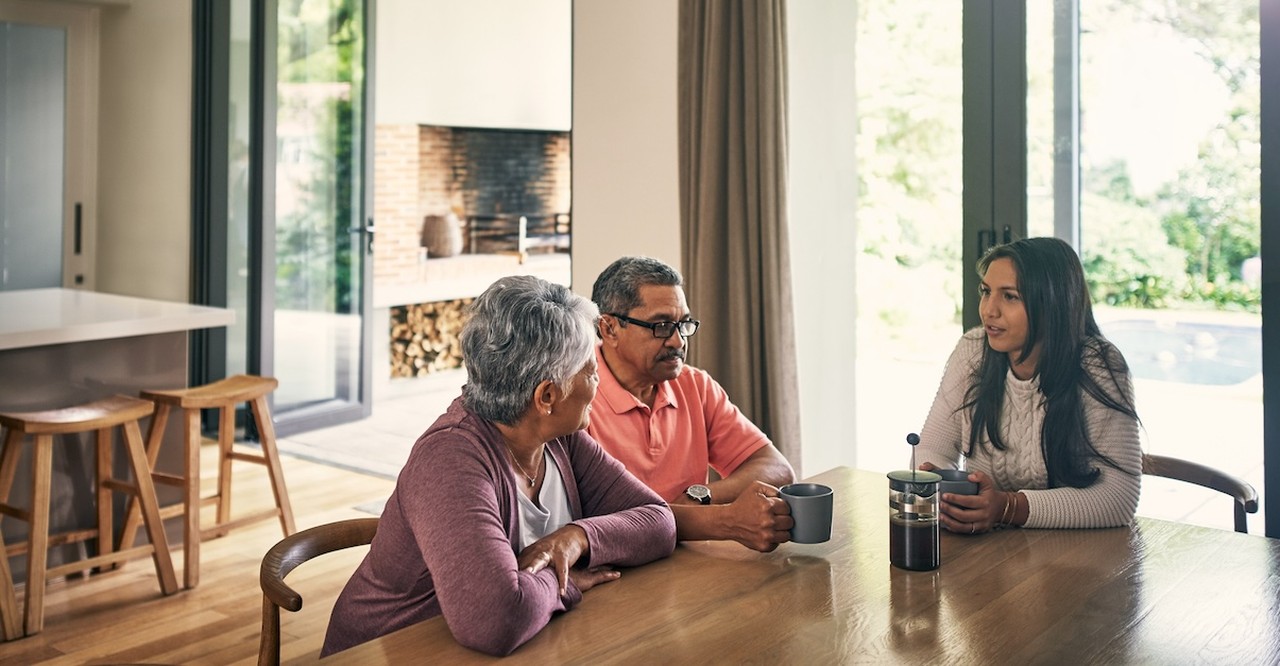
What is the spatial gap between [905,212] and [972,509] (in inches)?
74.0

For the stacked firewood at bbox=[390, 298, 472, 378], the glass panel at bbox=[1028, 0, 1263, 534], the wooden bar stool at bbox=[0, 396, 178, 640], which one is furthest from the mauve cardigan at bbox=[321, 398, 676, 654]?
the stacked firewood at bbox=[390, 298, 472, 378]

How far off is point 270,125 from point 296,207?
45 centimetres

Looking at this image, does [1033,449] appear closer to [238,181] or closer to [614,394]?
[614,394]

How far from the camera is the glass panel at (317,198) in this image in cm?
623

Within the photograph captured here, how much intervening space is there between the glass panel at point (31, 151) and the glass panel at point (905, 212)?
4.82 m

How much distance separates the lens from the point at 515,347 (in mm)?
1857

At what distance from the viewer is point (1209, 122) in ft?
10.4

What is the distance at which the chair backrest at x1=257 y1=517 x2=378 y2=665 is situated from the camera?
5.97 ft

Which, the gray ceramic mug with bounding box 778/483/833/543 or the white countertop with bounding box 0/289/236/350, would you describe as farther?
the white countertop with bounding box 0/289/236/350

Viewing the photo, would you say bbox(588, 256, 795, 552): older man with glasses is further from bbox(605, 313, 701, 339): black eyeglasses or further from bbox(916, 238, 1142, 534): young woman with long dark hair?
bbox(916, 238, 1142, 534): young woman with long dark hair

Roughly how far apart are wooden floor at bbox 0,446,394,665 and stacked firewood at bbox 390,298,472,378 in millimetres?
3089

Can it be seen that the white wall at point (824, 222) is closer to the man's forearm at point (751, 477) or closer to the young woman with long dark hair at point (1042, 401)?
the man's forearm at point (751, 477)

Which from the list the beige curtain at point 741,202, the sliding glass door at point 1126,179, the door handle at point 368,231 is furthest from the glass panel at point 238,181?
the sliding glass door at point 1126,179

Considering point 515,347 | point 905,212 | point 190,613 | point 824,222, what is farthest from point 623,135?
point 515,347
